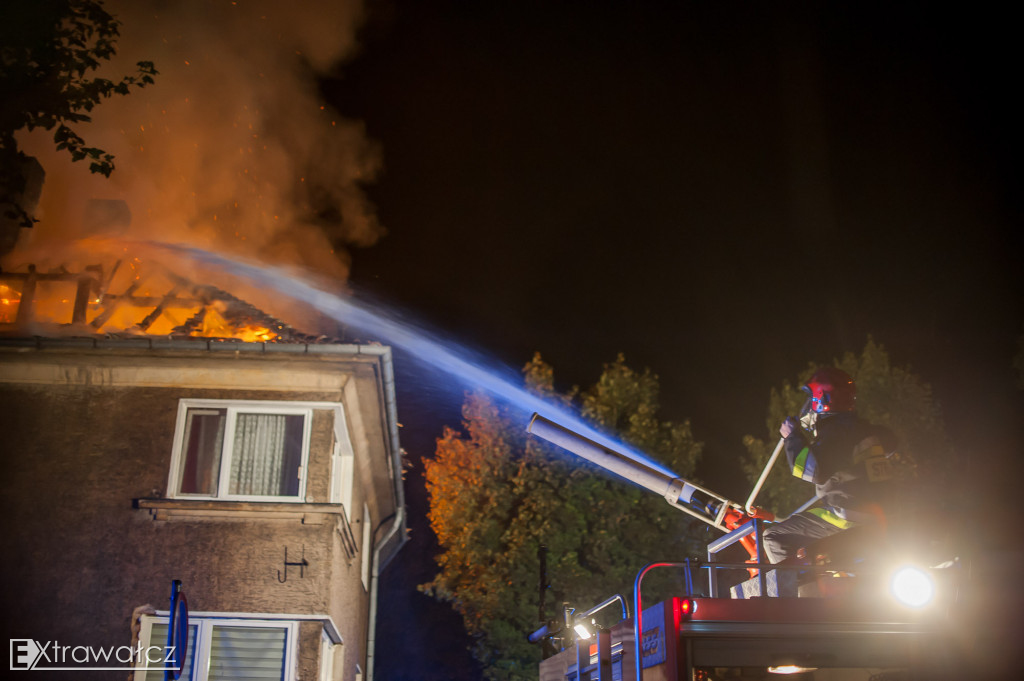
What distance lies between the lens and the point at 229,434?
1037cm

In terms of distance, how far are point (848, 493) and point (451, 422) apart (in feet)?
91.3

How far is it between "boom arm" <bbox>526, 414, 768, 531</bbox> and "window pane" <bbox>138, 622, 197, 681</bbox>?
15.7ft

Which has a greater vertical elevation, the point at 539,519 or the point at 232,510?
the point at 539,519

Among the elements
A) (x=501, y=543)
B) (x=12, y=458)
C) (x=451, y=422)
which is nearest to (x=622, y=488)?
(x=501, y=543)

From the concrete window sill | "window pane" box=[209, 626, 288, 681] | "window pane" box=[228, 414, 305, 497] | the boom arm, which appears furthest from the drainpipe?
the boom arm

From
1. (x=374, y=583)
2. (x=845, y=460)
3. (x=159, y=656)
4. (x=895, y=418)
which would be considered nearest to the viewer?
(x=845, y=460)

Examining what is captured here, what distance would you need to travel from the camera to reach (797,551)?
6348mm

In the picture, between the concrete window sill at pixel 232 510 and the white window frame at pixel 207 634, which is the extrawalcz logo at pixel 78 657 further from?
the concrete window sill at pixel 232 510

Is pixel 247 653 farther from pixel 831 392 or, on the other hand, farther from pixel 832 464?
pixel 831 392

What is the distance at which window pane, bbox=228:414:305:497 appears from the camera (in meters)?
10.3

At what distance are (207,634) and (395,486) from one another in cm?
795

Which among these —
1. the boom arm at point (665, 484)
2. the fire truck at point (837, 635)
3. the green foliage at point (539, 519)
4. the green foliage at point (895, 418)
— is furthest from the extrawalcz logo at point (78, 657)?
the green foliage at point (895, 418)

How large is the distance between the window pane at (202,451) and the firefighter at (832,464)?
6.92 meters

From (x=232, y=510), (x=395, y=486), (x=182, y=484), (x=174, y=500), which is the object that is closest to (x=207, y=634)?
(x=232, y=510)
